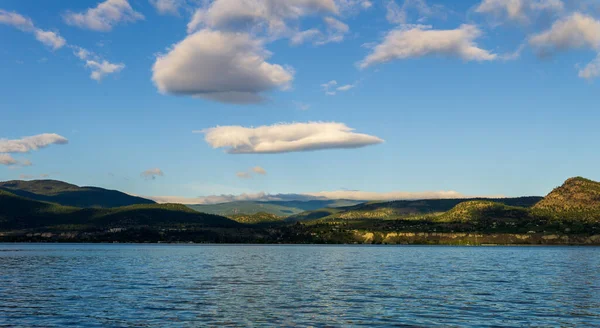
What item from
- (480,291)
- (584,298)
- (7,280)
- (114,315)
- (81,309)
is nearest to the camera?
(114,315)

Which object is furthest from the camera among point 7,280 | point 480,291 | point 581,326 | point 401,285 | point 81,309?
point 7,280

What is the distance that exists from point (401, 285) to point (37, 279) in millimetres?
79864

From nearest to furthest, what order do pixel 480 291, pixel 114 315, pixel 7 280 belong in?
pixel 114 315 → pixel 480 291 → pixel 7 280

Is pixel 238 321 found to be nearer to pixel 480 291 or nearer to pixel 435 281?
pixel 480 291

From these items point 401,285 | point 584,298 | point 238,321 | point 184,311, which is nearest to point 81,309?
point 184,311

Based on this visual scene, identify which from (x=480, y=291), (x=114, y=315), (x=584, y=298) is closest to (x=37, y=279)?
(x=114, y=315)

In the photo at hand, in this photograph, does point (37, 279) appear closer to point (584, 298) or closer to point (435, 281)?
point (435, 281)

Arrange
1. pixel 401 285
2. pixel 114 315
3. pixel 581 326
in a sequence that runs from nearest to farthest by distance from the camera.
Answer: pixel 581 326 < pixel 114 315 < pixel 401 285

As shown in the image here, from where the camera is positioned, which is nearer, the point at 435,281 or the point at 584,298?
the point at 584,298

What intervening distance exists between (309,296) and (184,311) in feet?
79.3

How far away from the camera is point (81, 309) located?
7181 centimetres

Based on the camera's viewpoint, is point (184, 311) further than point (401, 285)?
No

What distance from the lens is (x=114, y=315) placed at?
218ft

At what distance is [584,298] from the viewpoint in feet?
282
